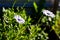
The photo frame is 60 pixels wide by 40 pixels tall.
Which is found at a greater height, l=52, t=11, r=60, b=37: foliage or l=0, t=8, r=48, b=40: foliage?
l=0, t=8, r=48, b=40: foliage

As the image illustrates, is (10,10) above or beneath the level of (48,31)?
above

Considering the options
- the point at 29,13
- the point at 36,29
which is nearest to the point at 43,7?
the point at 29,13

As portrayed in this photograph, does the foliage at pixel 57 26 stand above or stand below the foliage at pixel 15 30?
below

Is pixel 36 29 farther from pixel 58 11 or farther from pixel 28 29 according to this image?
pixel 58 11

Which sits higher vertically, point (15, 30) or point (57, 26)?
point (15, 30)

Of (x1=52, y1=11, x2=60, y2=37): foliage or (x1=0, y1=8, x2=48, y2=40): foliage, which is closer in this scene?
(x1=0, y1=8, x2=48, y2=40): foliage

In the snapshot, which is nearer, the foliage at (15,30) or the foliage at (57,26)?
the foliage at (15,30)

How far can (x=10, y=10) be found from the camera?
3.26 m

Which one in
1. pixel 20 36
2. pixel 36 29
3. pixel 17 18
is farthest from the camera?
pixel 36 29

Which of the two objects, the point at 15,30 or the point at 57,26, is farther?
the point at 57,26

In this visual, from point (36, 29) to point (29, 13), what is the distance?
2.83 ft

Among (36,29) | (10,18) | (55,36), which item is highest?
(10,18)

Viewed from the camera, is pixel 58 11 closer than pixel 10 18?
No

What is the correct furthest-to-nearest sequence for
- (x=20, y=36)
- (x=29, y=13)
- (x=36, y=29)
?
1. (x=29, y=13)
2. (x=36, y=29)
3. (x=20, y=36)
